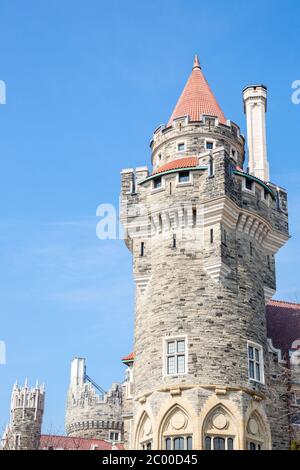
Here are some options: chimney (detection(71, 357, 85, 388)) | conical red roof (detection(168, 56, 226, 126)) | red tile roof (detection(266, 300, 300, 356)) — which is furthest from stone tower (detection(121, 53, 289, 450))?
chimney (detection(71, 357, 85, 388))

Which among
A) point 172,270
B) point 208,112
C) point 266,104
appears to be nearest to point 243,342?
point 172,270

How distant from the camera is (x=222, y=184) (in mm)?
31516

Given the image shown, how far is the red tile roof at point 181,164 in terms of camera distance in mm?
32781

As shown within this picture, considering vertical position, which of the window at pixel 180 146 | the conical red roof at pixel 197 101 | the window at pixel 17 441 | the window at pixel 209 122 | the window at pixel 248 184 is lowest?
the window at pixel 17 441

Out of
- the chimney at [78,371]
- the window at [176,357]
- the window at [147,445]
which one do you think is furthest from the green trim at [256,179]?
the chimney at [78,371]

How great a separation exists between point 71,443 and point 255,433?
1287 inches

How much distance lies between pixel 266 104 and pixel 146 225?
465 inches

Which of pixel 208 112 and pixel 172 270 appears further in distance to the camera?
pixel 208 112

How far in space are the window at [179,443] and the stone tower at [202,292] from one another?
4cm

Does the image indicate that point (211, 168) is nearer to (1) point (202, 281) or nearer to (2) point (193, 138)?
(2) point (193, 138)

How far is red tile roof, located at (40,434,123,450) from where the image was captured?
187ft

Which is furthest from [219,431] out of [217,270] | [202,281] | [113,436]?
[113,436]

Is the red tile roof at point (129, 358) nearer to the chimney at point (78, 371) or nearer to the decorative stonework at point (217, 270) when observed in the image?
the decorative stonework at point (217, 270)
